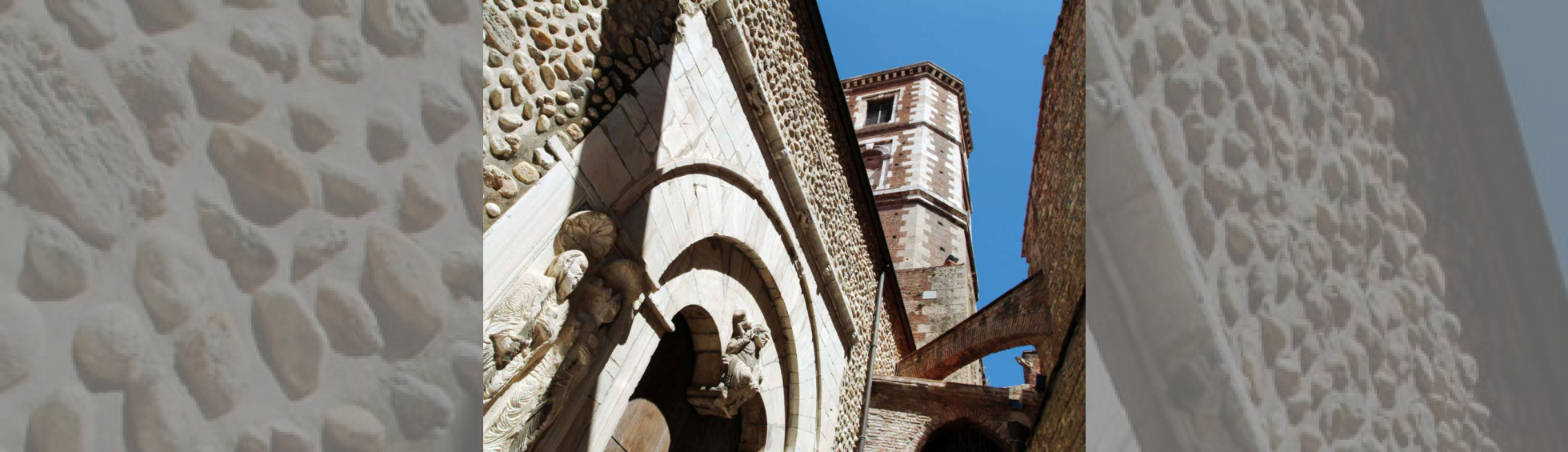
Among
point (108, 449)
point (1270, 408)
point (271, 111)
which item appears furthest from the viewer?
point (1270, 408)

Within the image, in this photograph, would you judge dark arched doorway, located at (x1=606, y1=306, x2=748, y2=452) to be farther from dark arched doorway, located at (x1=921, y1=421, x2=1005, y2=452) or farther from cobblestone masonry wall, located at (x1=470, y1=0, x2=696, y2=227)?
dark arched doorway, located at (x1=921, y1=421, x2=1005, y2=452)

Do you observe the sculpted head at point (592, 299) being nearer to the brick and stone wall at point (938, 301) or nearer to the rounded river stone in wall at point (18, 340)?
the rounded river stone in wall at point (18, 340)

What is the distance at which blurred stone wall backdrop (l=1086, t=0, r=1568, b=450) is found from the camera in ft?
4.64

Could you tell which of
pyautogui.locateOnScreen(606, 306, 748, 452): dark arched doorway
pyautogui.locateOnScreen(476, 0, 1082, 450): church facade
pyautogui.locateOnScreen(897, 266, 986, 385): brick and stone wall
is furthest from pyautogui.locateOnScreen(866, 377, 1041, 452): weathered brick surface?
pyautogui.locateOnScreen(897, 266, 986, 385): brick and stone wall

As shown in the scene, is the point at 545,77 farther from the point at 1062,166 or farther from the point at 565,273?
the point at 1062,166

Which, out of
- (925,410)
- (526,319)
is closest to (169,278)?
(526,319)

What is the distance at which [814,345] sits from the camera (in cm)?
564

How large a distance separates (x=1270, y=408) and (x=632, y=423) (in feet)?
10.3

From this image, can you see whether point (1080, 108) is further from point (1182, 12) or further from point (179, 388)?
point (179, 388)

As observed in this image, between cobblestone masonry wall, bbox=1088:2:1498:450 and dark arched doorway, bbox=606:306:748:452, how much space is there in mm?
3039

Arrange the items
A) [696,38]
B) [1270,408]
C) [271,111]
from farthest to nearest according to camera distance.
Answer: [696,38] → [1270,408] → [271,111]

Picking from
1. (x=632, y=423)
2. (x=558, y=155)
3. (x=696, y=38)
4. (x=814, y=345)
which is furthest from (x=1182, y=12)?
(x=814, y=345)

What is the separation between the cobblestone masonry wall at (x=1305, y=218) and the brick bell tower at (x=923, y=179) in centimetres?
1289

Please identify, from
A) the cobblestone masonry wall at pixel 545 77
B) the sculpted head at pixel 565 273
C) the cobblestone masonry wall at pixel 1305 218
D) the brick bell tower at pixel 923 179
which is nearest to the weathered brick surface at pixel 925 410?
the brick bell tower at pixel 923 179
